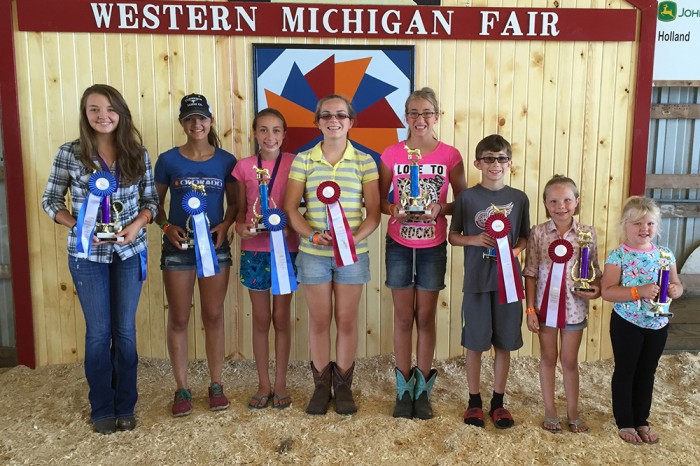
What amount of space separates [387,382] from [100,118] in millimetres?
1839

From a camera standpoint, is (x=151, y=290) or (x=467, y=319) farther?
(x=151, y=290)

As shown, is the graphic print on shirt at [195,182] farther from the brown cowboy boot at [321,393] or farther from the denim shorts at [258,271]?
the brown cowboy boot at [321,393]

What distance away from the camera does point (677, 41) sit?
321cm

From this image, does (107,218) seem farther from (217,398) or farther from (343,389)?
(343,389)

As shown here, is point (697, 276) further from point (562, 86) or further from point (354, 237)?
point (354, 237)

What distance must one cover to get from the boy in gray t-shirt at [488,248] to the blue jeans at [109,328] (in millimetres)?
1372

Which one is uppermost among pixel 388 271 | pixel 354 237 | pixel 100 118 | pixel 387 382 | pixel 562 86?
pixel 562 86

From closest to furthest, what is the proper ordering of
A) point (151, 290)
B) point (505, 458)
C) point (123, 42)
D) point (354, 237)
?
point (505, 458) → point (354, 237) → point (123, 42) → point (151, 290)

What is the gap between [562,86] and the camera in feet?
10.3

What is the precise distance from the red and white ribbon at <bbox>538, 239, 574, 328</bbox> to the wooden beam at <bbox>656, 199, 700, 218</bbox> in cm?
145

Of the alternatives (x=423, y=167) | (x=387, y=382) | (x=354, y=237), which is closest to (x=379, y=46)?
(x=423, y=167)

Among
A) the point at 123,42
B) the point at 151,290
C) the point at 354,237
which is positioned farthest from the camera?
the point at 151,290

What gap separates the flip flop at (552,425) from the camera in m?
2.44

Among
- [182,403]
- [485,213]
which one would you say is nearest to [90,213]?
[182,403]
